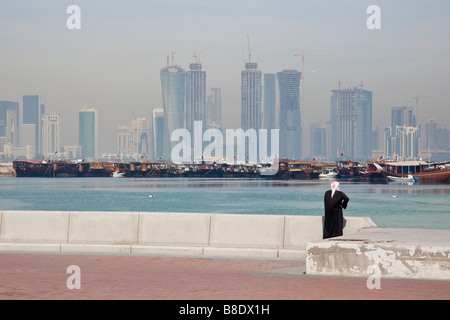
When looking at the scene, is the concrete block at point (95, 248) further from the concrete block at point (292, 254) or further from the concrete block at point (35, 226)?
the concrete block at point (292, 254)

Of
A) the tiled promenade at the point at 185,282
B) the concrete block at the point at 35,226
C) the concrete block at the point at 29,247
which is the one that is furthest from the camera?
the concrete block at the point at 35,226

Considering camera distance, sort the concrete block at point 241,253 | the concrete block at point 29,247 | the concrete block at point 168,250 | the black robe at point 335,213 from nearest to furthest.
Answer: the black robe at point 335,213, the concrete block at point 241,253, the concrete block at point 168,250, the concrete block at point 29,247

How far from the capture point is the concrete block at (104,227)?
17.7m

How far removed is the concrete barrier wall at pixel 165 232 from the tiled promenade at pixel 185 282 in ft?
3.36

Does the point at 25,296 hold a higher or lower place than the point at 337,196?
lower

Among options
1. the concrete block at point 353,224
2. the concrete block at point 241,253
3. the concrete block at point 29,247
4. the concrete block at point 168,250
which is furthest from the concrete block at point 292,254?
the concrete block at point 29,247

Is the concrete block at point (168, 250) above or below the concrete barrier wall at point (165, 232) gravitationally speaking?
below

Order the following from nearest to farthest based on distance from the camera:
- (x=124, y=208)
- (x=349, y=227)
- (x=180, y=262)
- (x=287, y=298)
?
(x=287, y=298) → (x=180, y=262) → (x=349, y=227) → (x=124, y=208)

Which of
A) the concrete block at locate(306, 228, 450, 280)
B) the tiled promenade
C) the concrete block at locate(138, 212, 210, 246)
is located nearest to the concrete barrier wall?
the concrete block at locate(138, 212, 210, 246)

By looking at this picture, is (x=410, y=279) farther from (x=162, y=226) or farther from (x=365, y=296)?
(x=162, y=226)

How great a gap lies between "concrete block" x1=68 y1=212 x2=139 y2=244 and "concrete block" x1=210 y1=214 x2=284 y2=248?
2.01 m
